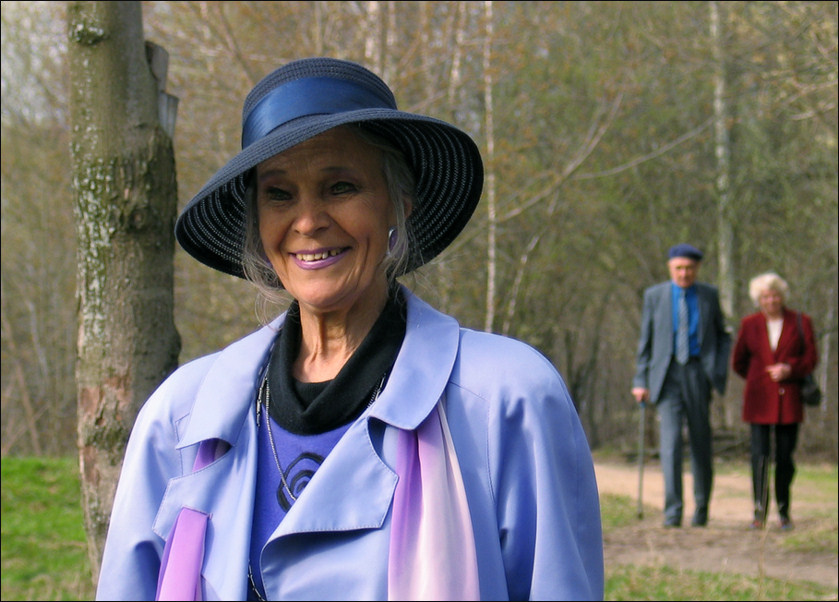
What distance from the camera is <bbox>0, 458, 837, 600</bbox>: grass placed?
18.4 feet

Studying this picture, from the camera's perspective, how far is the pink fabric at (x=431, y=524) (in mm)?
1635

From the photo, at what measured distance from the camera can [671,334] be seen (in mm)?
8008

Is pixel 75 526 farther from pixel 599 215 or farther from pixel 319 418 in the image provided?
pixel 599 215

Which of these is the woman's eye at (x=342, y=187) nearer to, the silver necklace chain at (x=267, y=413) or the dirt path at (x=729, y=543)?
the silver necklace chain at (x=267, y=413)

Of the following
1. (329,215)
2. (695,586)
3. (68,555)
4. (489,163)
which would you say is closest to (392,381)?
(329,215)

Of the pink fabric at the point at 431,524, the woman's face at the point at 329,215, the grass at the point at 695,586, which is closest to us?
A: the pink fabric at the point at 431,524

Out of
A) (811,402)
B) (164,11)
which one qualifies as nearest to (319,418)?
(811,402)

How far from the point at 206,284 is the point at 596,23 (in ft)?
22.8

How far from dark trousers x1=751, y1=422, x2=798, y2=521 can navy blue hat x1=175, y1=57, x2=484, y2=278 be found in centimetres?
634

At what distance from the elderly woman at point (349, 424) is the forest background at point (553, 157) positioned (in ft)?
26.7

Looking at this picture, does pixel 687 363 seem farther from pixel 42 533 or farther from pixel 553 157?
pixel 553 157

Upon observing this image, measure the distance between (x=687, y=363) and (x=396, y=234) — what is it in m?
6.31

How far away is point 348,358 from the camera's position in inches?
80.4

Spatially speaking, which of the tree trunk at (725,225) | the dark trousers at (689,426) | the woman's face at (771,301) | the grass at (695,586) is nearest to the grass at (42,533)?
the grass at (695,586)
